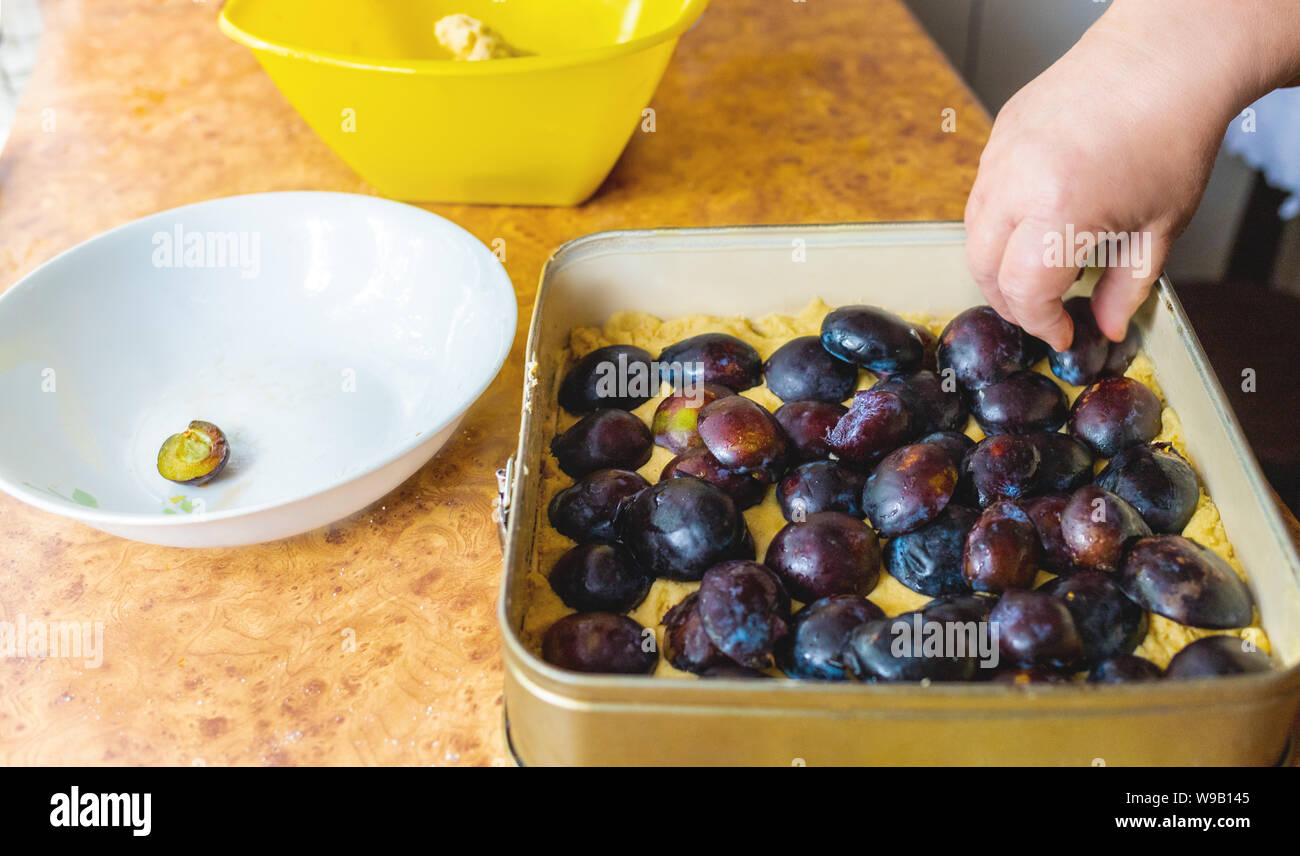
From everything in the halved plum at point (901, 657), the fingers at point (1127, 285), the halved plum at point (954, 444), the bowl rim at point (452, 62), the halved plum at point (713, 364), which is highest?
the bowl rim at point (452, 62)

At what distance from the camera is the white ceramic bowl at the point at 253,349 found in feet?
3.13

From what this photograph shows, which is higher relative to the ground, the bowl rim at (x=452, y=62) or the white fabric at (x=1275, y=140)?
the bowl rim at (x=452, y=62)

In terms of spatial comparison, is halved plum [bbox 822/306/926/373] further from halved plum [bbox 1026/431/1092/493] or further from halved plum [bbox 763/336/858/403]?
halved plum [bbox 1026/431/1092/493]

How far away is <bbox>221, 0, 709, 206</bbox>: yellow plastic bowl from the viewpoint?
116 centimetres

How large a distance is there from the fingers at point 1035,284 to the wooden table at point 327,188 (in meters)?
0.47

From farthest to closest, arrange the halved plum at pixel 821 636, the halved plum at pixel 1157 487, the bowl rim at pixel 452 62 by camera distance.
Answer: the bowl rim at pixel 452 62
the halved plum at pixel 1157 487
the halved plum at pixel 821 636

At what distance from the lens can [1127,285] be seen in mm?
932

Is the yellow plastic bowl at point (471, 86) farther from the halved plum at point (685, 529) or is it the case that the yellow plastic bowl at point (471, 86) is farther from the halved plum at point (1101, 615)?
the halved plum at point (1101, 615)

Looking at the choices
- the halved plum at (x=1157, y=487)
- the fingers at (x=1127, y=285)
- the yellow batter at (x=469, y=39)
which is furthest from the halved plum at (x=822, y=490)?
the yellow batter at (x=469, y=39)

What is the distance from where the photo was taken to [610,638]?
742mm

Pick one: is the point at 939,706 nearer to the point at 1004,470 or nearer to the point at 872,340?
the point at 1004,470

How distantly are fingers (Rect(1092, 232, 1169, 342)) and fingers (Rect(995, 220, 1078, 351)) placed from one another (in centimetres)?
5

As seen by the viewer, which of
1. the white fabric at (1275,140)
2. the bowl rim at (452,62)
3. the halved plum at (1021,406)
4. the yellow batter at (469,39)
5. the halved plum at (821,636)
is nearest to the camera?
the halved plum at (821,636)

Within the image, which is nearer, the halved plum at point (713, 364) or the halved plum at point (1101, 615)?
the halved plum at point (1101, 615)
